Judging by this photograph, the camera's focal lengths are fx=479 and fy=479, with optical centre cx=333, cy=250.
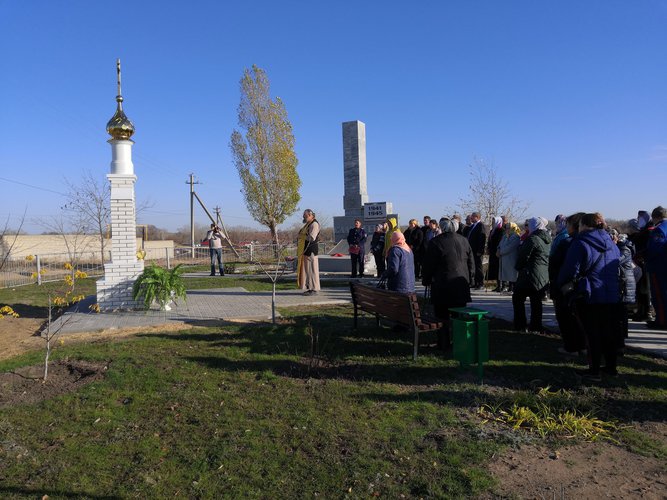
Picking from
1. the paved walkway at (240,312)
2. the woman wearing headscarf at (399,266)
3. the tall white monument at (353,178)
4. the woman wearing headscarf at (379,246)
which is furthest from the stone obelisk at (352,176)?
the woman wearing headscarf at (399,266)

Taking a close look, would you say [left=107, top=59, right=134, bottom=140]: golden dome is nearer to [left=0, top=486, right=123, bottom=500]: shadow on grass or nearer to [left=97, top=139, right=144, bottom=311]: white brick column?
[left=97, top=139, right=144, bottom=311]: white brick column

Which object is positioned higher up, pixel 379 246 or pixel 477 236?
pixel 477 236

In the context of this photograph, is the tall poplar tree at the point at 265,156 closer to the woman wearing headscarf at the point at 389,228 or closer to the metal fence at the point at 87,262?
the metal fence at the point at 87,262

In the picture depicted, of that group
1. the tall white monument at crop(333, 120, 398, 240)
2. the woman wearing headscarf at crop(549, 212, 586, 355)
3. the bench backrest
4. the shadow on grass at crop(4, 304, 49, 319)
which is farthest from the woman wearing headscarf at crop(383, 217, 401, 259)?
the tall white monument at crop(333, 120, 398, 240)

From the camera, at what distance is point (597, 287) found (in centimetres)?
486

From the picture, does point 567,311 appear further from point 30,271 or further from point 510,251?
point 30,271

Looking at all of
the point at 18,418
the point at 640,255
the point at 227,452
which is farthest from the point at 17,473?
the point at 640,255

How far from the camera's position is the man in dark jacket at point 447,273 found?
5988 millimetres

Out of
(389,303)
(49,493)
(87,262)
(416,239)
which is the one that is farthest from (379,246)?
(87,262)

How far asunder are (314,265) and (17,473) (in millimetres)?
8316

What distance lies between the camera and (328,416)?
4148 mm

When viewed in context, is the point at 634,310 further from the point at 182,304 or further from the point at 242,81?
the point at 242,81

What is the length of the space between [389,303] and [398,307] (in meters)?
0.26

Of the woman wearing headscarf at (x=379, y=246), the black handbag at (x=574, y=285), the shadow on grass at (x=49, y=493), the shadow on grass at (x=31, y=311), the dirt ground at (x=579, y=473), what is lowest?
the dirt ground at (x=579, y=473)
